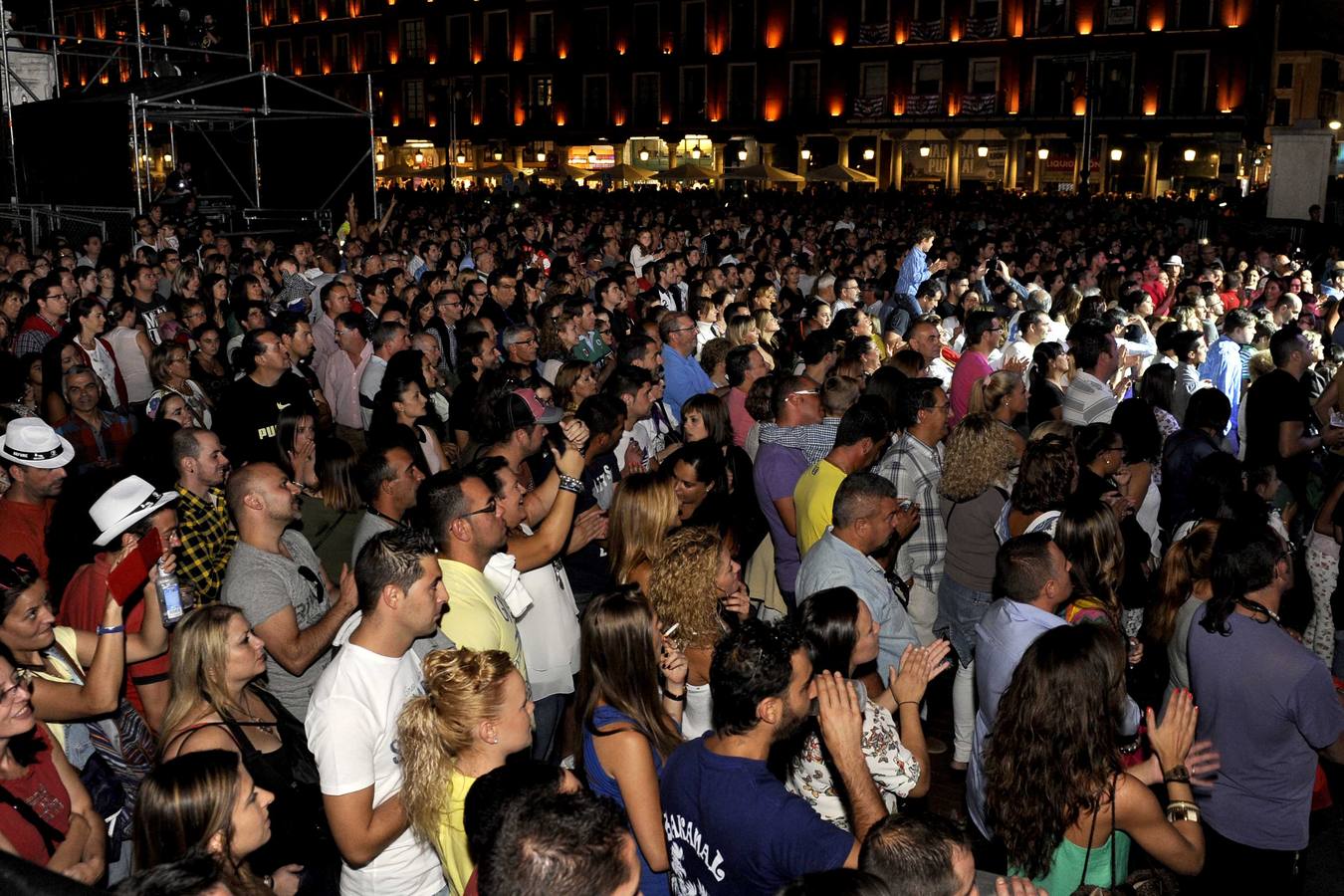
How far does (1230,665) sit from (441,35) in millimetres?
53107

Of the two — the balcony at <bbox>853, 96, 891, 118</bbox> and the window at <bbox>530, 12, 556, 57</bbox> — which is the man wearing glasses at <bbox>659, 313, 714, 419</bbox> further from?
the window at <bbox>530, 12, 556, 57</bbox>

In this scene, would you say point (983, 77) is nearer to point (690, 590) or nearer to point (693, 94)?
point (693, 94)

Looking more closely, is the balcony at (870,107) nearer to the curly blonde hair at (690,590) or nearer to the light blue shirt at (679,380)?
the light blue shirt at (679,380)

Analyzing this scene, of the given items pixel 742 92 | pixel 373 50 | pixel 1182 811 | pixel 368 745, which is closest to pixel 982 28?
pixel 742 92

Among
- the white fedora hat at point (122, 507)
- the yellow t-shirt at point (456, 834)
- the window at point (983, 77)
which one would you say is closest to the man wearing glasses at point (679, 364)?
the white fedora hat at point (122, 507)

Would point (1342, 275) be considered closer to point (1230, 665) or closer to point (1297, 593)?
point (1297, 593)

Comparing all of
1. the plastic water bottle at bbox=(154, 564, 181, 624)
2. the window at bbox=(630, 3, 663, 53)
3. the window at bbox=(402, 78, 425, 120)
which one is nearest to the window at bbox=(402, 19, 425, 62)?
the window at bbox=(402, 78, 425, 120)

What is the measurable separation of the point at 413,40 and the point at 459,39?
2.82m

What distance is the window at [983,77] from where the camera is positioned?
40.9m

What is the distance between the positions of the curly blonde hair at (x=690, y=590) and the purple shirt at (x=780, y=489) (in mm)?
1662

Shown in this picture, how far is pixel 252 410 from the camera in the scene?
661 cm

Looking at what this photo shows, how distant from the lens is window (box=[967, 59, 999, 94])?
40938 millimetres

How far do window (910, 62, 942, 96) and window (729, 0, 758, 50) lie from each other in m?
6.58

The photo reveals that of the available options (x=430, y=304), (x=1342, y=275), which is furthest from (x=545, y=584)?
(x=1342, y=275)
